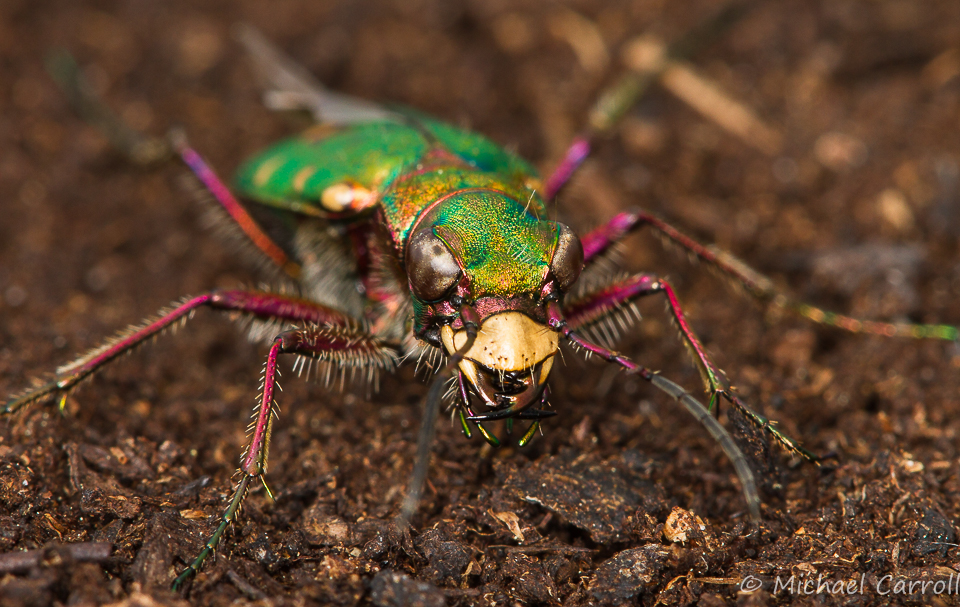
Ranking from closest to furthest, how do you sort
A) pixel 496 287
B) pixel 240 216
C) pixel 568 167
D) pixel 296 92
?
pixel 496 287 → pixel 240 216 → pixel 568 167 → pixel 296 92

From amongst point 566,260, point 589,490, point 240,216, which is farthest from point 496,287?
point 240,216

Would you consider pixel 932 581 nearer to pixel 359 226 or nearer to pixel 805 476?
pixel 805 476

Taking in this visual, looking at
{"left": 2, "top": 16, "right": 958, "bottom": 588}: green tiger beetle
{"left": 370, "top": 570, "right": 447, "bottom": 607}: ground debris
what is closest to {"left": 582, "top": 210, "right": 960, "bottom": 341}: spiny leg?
{"left": 2, "top": 16, "right": 958, "bottom": 588}: green tiger beetle

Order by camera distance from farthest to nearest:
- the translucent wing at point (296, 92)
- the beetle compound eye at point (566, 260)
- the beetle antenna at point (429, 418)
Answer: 1. the translucent wing at point (296, 92)
2. the beetle compound eye at point (566, 260)
3. the beetle antenna at point (429, 418)

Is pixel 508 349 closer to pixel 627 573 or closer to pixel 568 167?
pixel 627 573

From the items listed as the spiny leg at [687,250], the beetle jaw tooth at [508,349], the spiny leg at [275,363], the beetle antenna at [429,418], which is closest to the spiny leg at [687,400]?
the beetle jaw tooth at [508,349]

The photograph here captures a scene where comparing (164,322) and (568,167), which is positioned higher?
(568,167)

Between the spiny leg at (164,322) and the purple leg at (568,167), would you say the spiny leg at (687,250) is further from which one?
the spiny leg at (164,322)

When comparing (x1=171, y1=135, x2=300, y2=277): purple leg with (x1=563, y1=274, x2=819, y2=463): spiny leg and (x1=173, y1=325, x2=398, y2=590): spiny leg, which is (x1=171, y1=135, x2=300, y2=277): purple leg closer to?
(x1=173, y1=325, x2=398, y2=590): spiny leg
